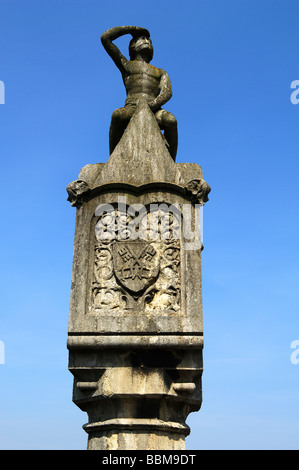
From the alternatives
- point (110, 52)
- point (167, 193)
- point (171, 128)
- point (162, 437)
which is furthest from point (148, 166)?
point (162, 437)

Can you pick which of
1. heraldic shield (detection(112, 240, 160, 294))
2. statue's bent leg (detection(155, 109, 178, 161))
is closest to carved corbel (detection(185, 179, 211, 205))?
heraldic shield (detection(112, 240, 160, 294))

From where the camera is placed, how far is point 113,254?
560cm

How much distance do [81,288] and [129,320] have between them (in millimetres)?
665

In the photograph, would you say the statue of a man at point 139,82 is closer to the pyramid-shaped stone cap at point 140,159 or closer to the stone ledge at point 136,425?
the pyramid-shaped stone cap at point 140,159

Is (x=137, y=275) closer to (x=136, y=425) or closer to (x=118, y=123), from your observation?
(x=136, y=425)

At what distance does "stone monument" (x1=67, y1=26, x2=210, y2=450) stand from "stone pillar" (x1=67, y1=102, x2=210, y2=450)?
1 cm

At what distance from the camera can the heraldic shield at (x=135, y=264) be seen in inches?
214

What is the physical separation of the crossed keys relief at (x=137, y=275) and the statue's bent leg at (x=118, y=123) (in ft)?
5.72

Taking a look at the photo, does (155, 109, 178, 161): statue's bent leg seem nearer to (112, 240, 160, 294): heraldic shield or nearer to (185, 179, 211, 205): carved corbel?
(185, 179, 211, 205): carved corbel

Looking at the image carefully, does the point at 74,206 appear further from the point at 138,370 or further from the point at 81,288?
the point at 138,370

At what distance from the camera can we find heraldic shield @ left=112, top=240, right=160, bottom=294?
5441 millimetres

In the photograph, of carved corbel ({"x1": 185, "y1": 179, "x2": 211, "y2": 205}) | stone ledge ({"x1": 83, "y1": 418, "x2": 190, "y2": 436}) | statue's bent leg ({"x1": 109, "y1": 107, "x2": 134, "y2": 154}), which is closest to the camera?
stone ledge ({"x1": 83, "y1": 418, "x2": 190, "y2": 436})

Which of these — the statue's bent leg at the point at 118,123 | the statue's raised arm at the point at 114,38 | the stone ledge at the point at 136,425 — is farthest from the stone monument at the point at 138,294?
the statue's raised arm at the point at 114,38
